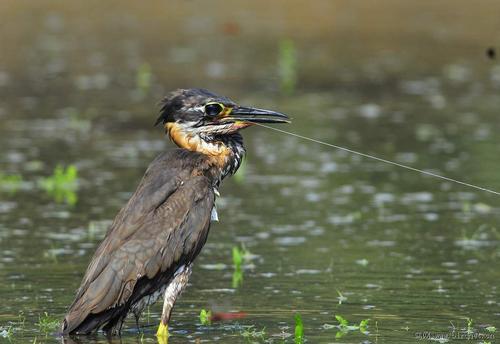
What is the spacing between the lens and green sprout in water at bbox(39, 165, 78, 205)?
16.5 m

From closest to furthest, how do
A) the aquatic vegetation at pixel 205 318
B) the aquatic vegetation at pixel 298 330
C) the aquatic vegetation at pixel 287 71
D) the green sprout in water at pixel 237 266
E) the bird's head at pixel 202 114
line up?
1. the aquatic vegetation at pixel 298 330
2. the bird's head at pixel 202 114
3. the aquatic vegetation at pixel 205 318
4. the green sprout in water at pixel 237 266
5. the aquatic vegetation at pixel 287 71

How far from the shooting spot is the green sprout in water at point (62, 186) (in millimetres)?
16547

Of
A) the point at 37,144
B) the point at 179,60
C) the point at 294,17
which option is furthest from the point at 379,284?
the point at 294,17

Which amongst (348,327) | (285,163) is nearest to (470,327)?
(348,327)

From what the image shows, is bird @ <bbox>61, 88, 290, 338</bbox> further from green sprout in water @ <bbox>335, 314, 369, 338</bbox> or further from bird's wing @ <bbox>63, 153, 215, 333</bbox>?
green sprout in water @ <bbox>335, 314, 369, 338</bbox>

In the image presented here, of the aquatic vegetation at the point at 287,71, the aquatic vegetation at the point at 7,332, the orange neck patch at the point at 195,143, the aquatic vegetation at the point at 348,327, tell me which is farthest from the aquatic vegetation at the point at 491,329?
the aquatic vegetation at the point at 287,71

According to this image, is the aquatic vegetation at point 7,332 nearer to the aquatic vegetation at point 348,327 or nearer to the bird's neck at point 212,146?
the bird's neck at point 212,146

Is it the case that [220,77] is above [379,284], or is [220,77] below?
above

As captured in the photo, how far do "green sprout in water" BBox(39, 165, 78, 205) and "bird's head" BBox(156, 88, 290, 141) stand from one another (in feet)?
19.4

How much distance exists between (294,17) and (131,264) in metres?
25.5

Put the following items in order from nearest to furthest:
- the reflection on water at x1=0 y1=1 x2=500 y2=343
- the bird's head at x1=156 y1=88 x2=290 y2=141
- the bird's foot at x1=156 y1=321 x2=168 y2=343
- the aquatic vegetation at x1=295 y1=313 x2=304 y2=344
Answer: the aquatic vegetation at x1=295 y1=313 x2=304 y2=344
the bird's foot at x1=156 y1=321 x2=168 y2=343
the bird's head at x1=156 y1=88 x2=290 y2=141
the reflection on water at x1=0 y1=1 x2=500 y2=343

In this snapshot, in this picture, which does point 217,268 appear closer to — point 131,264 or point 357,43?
point 131,264

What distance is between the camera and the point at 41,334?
10242mm

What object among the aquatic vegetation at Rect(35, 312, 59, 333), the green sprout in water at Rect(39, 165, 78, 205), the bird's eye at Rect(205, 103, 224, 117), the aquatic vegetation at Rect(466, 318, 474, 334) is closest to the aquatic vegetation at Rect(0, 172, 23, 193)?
the green sprout in water at Rect(39, 165, 78, 205)
